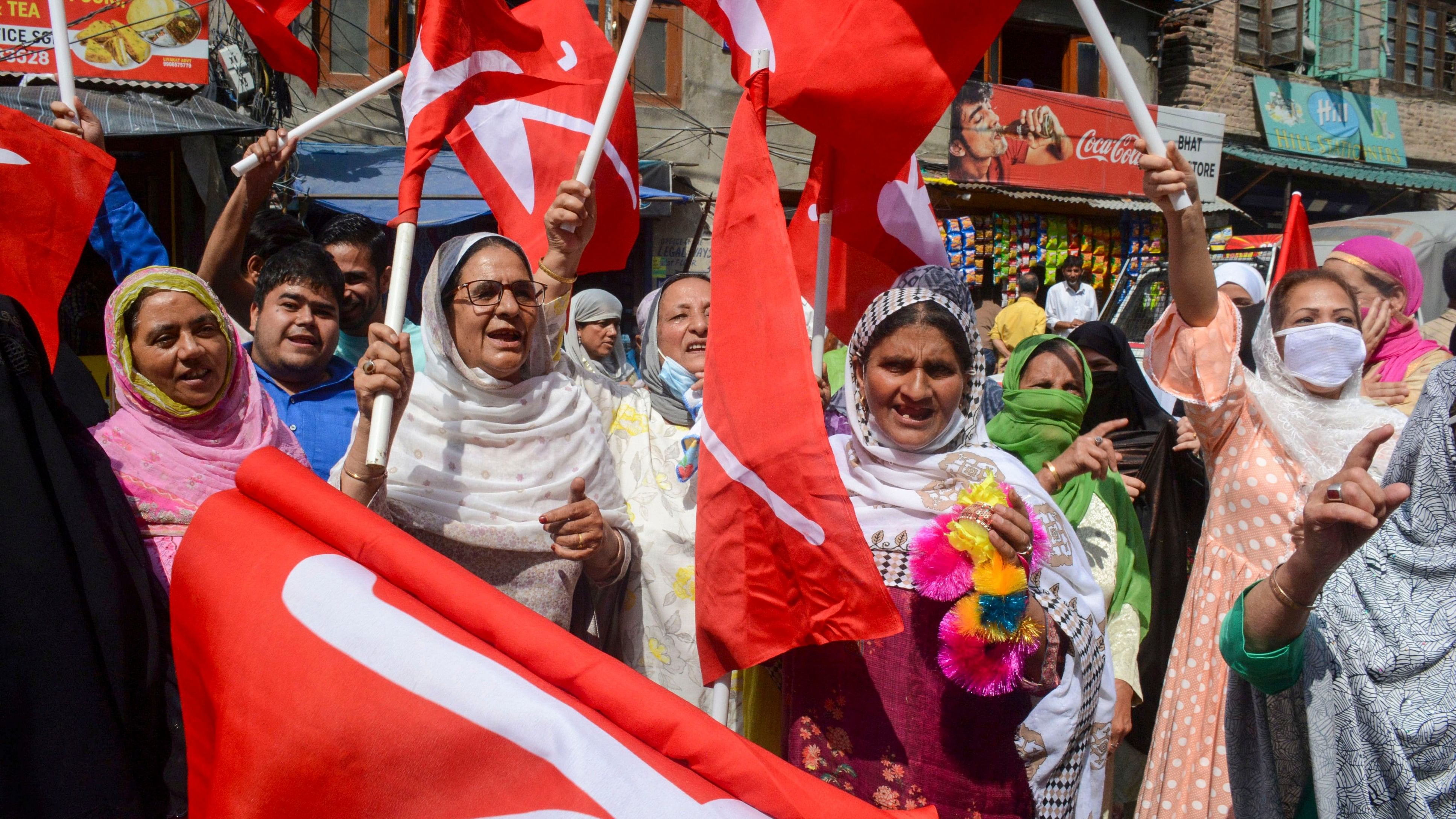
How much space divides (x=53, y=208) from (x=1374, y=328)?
422 centimetres

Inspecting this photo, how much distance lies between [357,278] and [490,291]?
55.9 inches

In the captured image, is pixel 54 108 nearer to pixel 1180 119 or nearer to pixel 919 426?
pixel 919 426

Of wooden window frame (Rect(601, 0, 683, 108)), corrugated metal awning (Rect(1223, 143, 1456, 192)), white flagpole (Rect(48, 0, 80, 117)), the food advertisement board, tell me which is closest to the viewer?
white flagpole (Rect(48, 0, 80, 117))

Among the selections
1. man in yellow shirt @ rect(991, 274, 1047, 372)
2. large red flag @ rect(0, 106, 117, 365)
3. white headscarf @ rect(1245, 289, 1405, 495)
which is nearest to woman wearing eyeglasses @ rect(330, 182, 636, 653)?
large red flag @ rect(0, 106, 117, 365)

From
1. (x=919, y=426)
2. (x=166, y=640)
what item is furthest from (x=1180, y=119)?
(x=166, y=640)

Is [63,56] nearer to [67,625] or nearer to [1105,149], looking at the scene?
[67,625]

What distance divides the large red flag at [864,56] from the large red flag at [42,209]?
171cm

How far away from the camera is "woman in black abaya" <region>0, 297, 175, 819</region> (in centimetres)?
165

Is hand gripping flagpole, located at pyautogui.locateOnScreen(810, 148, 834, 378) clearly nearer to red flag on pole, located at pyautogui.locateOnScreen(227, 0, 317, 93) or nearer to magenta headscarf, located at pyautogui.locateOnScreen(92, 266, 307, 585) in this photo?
magenta headscarf, located at pyautogui.locateOnScreen(92, 266, 307, 585)

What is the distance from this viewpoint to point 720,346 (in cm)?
215

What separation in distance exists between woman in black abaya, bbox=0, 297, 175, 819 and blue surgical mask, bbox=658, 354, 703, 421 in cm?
143

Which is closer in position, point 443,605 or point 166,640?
point 443,605

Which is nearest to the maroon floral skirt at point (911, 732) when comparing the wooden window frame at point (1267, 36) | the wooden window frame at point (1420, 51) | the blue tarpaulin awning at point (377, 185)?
the blue tarpaulin awning at point (377, 185)

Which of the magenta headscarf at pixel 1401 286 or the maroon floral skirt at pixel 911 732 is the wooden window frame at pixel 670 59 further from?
the maroon floral skirt at pixel 911 732
